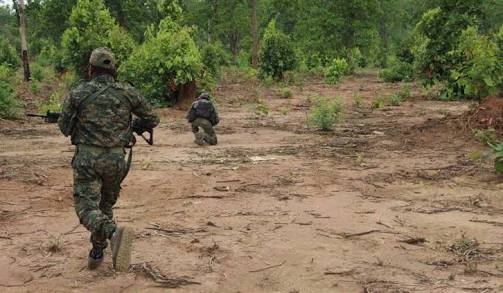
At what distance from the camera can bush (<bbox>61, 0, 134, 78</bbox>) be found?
1864 cm

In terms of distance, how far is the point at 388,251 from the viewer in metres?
5.17

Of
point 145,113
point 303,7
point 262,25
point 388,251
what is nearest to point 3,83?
point 145,113

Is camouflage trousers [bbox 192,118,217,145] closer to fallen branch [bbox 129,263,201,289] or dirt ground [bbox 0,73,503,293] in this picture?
dirt ground [bbox 0,73,503,293]

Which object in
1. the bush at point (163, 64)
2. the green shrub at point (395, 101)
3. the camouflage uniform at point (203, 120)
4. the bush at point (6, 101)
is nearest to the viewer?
the camouflage uniform at point (203, 120)

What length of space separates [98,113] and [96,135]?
18cm

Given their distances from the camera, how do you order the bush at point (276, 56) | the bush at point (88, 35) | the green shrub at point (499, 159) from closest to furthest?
the green shrub at point (499, 159) < the bush at point (88, 35) < the bush at point (276, 56)

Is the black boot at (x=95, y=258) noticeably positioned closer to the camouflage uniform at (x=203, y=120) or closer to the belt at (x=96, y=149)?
the belt at (x=96, y=149)

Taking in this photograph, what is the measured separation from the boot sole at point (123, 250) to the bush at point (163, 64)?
12.1 metres

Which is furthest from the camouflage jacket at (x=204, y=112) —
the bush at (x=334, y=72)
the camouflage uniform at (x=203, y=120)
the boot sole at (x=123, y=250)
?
the bush at (x=334, y=72)

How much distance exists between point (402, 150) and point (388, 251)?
16.6ft

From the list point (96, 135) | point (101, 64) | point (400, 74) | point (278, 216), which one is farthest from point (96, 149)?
point (400, 74)

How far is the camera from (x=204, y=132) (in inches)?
432

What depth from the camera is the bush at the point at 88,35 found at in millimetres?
18641

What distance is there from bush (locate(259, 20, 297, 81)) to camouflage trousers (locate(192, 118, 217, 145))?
14.3 meters
